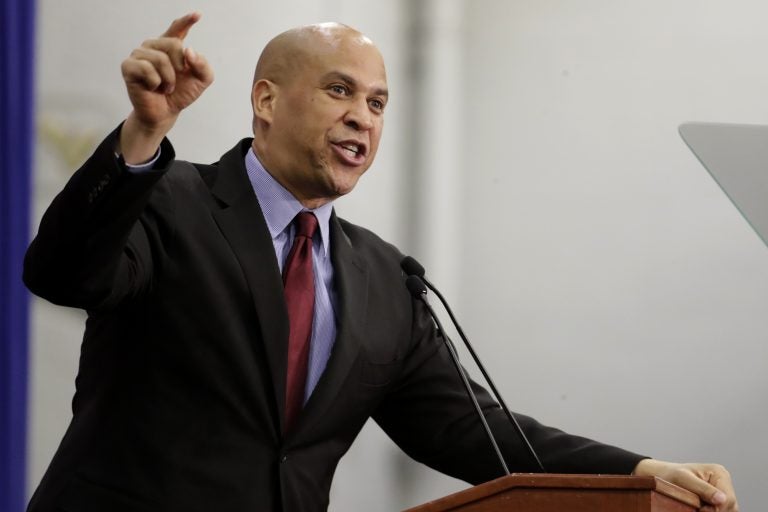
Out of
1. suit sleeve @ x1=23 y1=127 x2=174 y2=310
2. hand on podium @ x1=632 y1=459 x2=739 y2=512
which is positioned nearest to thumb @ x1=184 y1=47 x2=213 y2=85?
suit sleeve @ x1=23 y1=127 x2=174 y2=310

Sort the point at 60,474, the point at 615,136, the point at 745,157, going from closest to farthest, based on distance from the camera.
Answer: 1. the point at 60,474
2. the point at 745,157
3. the point at 615,136

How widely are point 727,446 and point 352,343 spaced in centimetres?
200

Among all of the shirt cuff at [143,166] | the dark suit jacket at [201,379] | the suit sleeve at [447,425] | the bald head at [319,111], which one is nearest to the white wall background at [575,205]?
the bald head at [319,111]

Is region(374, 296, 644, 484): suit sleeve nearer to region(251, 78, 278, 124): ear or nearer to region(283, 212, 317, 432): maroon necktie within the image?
region(283, 212, 317, 432): maroon necktie

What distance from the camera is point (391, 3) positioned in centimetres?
413

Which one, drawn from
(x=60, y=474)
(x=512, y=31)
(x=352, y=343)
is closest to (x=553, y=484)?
(x=352, y=343)

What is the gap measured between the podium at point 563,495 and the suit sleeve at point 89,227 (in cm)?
58

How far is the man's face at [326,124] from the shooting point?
2.23 meters

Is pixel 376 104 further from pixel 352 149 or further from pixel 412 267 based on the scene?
pixel 412 267

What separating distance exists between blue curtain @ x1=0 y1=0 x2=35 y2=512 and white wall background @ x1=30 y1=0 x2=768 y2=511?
0.90 metres

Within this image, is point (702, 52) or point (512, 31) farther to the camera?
point (512, 31)

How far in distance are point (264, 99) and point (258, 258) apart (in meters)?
0.46

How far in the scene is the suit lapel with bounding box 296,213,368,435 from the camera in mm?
1995

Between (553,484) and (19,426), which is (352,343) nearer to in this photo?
(553,484)
